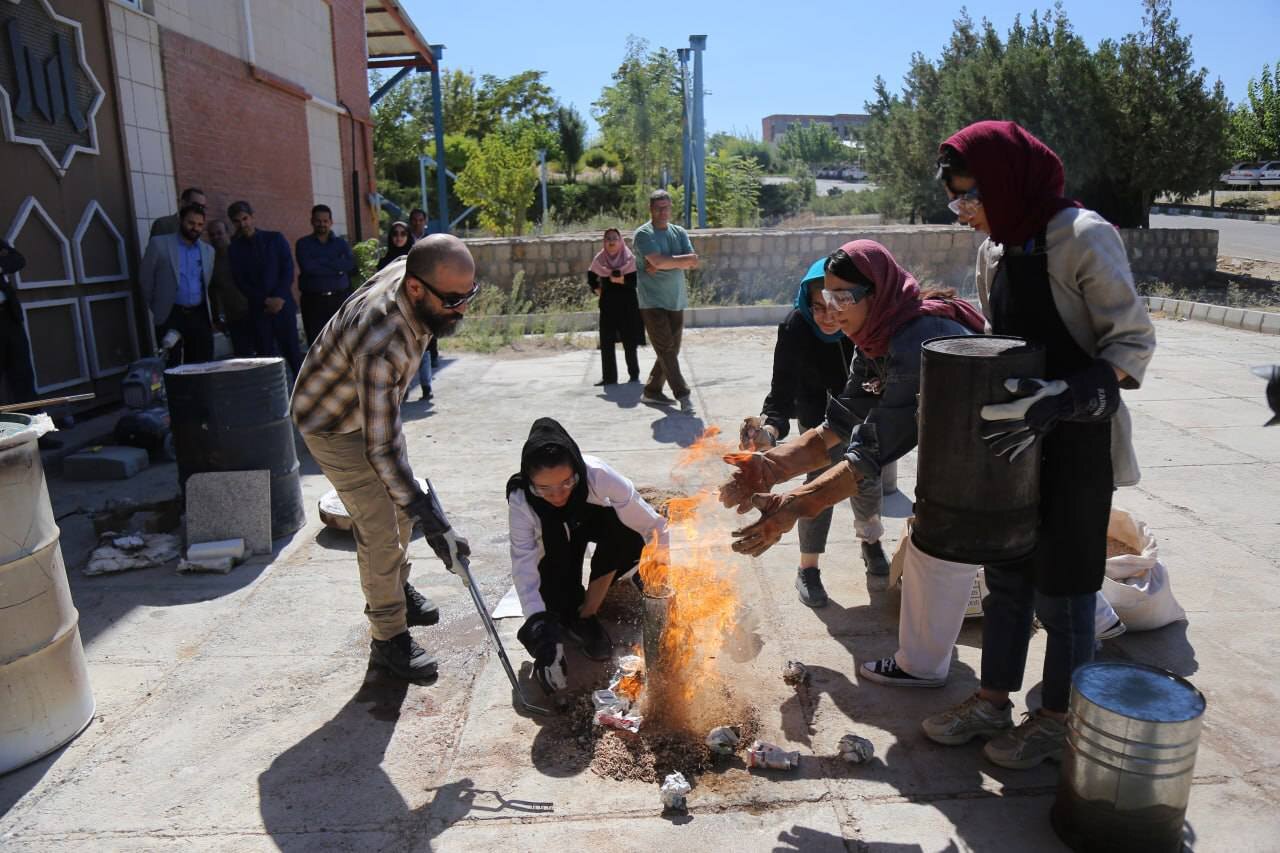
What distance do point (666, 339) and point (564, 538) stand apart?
4943 mm

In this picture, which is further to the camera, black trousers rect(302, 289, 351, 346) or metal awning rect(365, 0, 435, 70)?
metal awning rect(365, 0, 435, 70)

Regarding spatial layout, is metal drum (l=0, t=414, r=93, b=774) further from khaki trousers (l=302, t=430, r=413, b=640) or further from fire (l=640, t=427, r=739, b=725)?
fire (l=640, t=427, r=739, b=725)

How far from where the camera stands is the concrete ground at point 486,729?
2.73m

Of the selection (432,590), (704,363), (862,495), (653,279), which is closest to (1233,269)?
(704,363)

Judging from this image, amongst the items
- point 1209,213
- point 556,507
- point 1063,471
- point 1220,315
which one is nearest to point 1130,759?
point 1063,471

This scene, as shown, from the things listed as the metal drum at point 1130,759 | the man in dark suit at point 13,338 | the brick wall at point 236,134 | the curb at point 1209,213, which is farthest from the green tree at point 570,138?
the metal drum at point 1130,759

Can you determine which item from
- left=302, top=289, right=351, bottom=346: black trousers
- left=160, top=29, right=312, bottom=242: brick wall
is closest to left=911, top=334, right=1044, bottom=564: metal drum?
left=302, top=289, right=351, bottom=346: black trousers

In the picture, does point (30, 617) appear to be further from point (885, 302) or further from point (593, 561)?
point (885, 302)

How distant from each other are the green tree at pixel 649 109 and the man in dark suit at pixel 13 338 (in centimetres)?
2203

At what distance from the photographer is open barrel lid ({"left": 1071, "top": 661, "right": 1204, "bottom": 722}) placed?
2.37 meters

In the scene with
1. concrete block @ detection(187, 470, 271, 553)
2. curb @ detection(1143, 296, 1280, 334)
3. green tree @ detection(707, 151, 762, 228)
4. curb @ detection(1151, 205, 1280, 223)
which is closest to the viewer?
concrete block @ detection(187, 470, 271, 553)

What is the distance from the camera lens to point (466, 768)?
308 cm

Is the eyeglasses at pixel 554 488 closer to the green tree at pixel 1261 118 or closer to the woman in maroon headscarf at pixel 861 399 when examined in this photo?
the woman in maroon headscarf at pixel 861 399

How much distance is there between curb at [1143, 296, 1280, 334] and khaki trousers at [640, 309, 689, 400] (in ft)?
27.0
